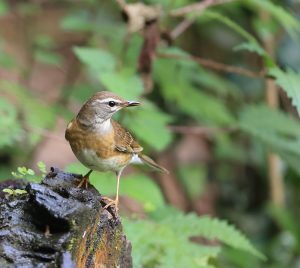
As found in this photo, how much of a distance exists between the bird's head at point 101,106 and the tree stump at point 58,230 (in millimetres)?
614

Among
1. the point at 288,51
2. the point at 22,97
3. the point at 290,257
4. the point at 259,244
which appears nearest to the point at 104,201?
the point at 22,97

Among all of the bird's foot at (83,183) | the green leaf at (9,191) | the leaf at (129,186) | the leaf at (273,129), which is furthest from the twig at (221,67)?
the green leaf at (9,191)

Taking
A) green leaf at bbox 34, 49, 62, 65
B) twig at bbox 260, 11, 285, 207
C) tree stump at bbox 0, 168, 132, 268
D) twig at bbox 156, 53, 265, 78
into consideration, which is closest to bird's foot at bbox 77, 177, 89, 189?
tree stump at bbox 0, 168, 132, 268

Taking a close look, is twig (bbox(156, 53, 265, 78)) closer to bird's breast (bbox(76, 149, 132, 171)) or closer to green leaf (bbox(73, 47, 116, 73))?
green leaf (bbox(73, 47, 116, 73))

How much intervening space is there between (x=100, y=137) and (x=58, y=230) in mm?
1035

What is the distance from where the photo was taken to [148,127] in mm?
4566

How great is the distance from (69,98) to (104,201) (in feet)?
8.65

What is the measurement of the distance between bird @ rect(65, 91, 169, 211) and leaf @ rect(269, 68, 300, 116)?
748mm

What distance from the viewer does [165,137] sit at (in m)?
4.57

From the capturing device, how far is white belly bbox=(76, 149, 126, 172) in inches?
142

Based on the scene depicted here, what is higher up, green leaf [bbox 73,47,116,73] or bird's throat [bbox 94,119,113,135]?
green leaf [bbox 73,47,116,73]

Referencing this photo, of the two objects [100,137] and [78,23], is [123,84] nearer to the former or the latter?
[100,137]

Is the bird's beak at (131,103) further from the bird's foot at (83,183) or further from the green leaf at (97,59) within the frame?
the green leaf at (97,59)

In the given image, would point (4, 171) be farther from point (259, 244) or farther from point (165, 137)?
point (259, 244)
